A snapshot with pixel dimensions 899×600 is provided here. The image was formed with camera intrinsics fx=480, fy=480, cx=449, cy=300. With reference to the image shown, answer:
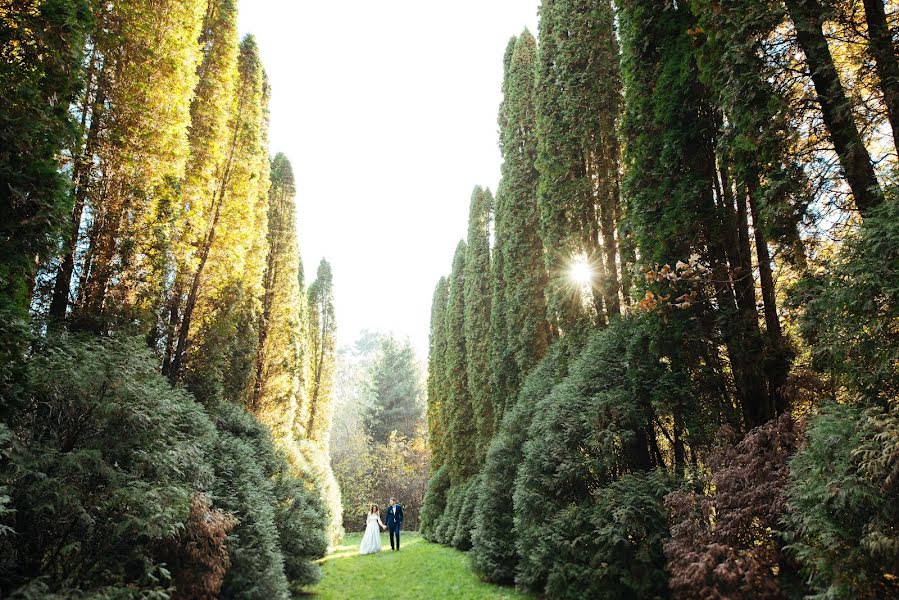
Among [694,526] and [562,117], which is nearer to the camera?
[694,526]

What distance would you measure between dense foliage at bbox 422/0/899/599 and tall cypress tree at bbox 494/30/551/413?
2.85 m

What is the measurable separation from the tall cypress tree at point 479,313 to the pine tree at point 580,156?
730 centimetres

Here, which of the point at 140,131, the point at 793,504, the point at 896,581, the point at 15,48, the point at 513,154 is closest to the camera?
the point at 896,581

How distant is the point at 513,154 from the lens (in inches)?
621

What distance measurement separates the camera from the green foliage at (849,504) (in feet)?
10.4

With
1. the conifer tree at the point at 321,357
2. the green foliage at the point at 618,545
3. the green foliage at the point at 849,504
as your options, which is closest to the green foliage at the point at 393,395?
the conifer tree at the point at 321,357

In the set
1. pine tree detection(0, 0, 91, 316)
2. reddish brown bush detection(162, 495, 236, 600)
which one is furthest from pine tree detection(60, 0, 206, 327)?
reddish brown bush detection(162, 495, 236, 600)

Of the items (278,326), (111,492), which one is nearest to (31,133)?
(111,492)

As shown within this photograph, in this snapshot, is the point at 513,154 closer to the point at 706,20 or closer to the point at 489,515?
the point at 706,20

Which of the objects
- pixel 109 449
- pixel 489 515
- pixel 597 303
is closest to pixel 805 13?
pixel 597 303

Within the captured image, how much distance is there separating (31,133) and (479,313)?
16586 mm

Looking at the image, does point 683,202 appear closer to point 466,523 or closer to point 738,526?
point 738,526

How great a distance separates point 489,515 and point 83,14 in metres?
10.6

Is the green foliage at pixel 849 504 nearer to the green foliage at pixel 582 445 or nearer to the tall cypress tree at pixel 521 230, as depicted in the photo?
the green foliage at pixel 582 445
